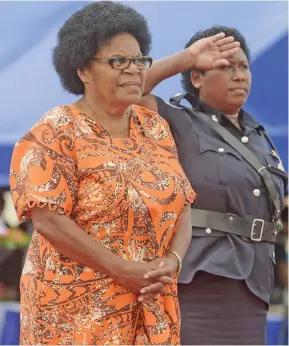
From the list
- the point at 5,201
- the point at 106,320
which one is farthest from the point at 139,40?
the point at 5,201

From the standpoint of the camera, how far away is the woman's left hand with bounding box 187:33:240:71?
12.2 feet

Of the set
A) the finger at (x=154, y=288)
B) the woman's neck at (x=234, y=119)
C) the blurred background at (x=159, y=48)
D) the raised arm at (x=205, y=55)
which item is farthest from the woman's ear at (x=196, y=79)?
the finger at (x=154, y=288)

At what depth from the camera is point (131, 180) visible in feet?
9.96

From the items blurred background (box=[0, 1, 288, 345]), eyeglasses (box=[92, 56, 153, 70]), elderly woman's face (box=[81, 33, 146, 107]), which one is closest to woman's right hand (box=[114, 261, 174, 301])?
elderly woman's face (box=[81, 33, 146, 107])

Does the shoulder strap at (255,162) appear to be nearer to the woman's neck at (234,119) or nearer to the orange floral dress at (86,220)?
the woman's neck at (234,119)

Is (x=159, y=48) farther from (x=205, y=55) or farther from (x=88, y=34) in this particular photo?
(x=88, y=34)

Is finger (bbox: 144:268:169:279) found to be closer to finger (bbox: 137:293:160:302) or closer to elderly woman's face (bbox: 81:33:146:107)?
finger (bbox: 137:293:160:302)

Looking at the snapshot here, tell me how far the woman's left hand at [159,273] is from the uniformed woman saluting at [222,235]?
825mm

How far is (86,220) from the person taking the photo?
9.91 ft

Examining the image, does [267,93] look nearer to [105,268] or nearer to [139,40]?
[139,40]

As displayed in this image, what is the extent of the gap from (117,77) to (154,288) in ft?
2.47

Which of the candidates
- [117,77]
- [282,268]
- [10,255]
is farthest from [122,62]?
[10,255]

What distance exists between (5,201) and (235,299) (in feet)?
12.4

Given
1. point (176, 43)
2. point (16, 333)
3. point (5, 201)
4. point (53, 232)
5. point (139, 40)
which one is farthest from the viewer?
point (5, 201)
